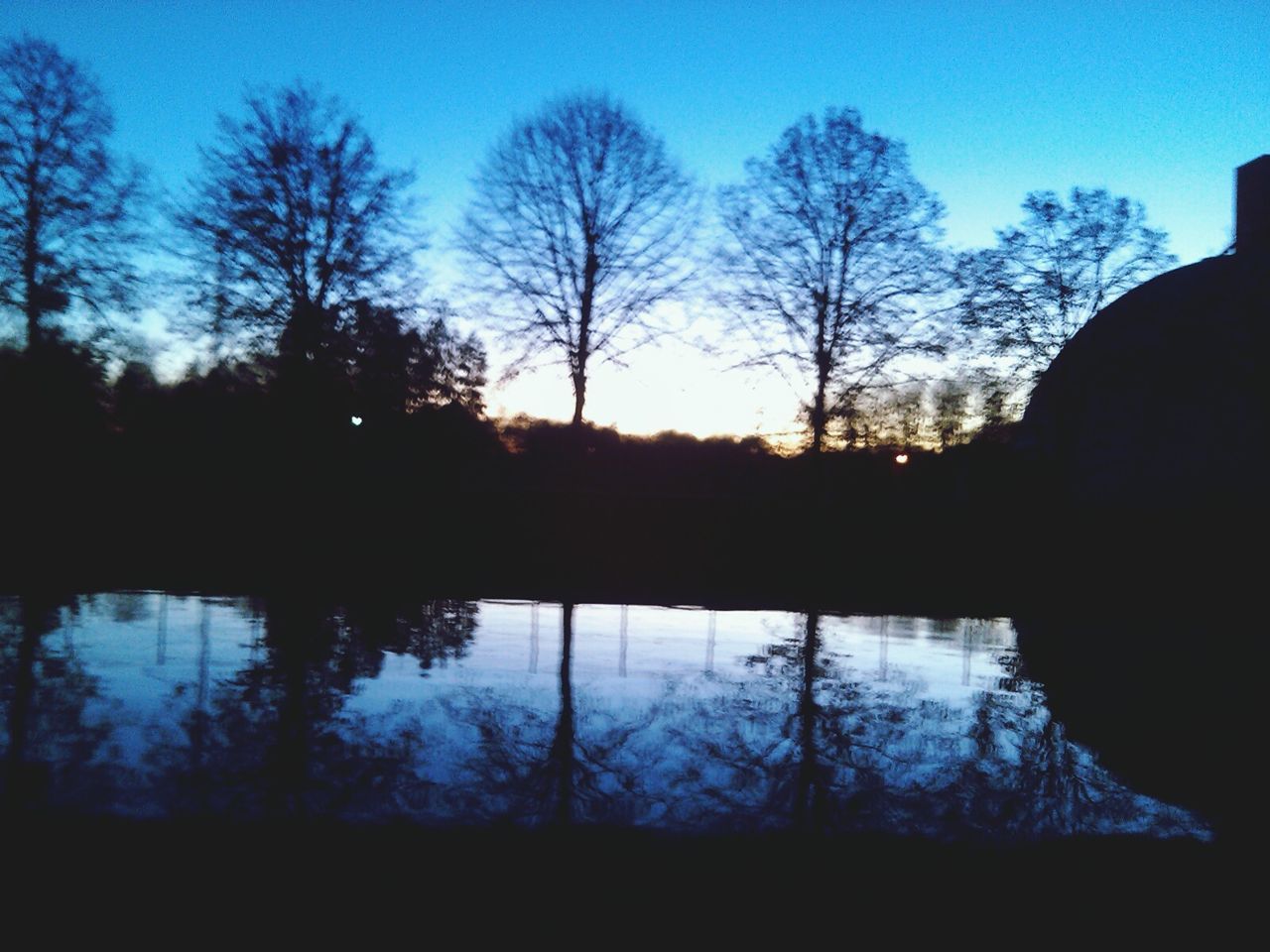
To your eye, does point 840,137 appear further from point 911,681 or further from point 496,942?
point 496,942

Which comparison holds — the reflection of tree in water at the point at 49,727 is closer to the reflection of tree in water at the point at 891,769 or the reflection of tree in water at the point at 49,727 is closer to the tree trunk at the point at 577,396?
the reflection of tree in water at the point at 891,769

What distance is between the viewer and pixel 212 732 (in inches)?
247

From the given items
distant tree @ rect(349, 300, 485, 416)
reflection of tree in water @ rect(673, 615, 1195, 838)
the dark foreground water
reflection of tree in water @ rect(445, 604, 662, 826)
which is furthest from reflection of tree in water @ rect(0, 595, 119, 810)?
distant tree @ rect(349, 300, 485, 416)

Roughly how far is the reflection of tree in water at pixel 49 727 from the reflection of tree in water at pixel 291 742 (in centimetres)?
Answer: 36

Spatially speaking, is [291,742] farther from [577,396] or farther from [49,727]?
[577,396]

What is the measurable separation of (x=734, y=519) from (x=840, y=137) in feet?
35.9

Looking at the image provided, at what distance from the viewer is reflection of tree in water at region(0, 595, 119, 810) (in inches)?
197

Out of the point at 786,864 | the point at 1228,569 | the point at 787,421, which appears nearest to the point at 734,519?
the point at 787,421

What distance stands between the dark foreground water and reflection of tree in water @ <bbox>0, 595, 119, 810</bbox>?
0.9 inches

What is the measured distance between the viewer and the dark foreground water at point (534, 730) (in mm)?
5148

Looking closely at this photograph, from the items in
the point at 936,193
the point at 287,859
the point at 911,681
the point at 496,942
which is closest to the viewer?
the point at 496,942

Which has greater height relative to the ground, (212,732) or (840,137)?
(840,137)

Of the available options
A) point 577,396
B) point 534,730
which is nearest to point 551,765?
point 534,730

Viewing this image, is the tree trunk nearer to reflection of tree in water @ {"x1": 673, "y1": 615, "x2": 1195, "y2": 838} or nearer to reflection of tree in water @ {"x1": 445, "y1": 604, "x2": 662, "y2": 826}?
reflection of tree in water @ {"x1": 673, "y1": 615, "x2": 1195, "y2": 838}
